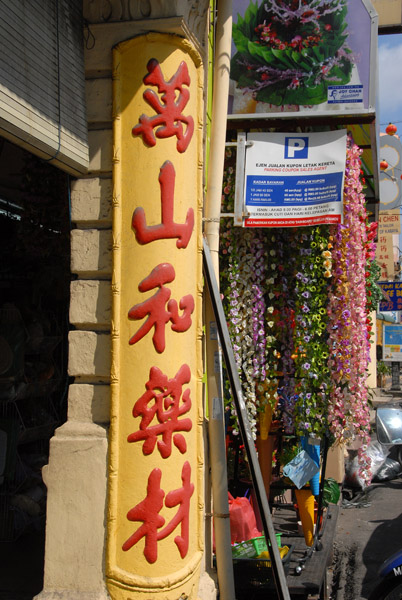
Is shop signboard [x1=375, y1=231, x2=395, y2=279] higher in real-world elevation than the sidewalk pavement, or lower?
higher

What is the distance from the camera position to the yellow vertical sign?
3.88m

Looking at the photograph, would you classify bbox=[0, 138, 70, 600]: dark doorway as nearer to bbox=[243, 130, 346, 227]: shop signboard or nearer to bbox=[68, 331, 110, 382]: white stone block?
bbox=[243, 130, 346, 227]: shop signboard

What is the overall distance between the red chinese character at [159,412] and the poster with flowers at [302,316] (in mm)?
1959

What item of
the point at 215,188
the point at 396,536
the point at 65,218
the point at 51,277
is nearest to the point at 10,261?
the point at 51,277

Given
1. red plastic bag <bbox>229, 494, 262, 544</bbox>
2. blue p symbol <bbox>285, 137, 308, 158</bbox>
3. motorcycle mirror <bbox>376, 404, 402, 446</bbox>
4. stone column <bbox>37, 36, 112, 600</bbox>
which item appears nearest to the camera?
stone column <bbox>37, 36, 112, 600</bbox>

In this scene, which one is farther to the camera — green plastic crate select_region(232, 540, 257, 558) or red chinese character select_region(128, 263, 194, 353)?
green plastic crate select_region(232, 540, 257, 558)

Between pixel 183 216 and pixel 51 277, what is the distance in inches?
128

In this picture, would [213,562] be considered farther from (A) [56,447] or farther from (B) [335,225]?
(B) [335,225]

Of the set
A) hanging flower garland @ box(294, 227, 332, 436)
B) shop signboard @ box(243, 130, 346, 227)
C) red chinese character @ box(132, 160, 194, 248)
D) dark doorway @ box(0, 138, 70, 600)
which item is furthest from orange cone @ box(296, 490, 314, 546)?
red chinese character @ box(132, 160, 194, 248)

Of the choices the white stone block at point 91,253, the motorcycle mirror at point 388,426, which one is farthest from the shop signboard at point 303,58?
the motorcycle mirror at point 388,426

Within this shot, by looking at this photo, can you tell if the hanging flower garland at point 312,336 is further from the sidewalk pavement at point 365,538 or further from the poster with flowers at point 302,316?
the sidewalk pavement at point 365,538

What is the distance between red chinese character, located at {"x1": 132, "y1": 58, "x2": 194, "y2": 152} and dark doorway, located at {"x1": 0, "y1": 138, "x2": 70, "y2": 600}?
→ 210 centimetres

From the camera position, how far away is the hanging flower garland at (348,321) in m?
5.91

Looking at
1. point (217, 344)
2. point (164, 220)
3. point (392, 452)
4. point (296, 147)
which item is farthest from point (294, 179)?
point (392, 452)
